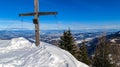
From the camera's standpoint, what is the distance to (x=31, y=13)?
15438 millimetres

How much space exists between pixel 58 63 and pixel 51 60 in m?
0.38

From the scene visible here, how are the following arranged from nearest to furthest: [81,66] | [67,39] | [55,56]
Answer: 1. [55,56]
2. [81,66]
3. [67,39]

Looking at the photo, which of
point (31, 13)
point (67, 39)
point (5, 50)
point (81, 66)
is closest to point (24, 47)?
point (5, 50)

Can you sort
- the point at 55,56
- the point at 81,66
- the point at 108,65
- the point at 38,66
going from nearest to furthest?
1. the point at 38,66
2. the point at 55,56
3. the point at 81,66
4. the point at 108,65

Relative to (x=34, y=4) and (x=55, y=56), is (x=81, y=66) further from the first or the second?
(x=34, y=4)

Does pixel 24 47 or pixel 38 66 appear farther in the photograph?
pixel 24 47

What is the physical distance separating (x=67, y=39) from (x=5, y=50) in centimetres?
2374

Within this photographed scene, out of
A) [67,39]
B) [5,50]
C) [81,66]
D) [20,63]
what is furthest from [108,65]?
[20,63]

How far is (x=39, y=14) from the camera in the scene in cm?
1530

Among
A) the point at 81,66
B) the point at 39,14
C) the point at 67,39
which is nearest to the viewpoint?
the point at 81,66

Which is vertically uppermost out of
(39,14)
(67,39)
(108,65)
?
(39,14)

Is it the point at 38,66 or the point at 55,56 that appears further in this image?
the point at 55,56

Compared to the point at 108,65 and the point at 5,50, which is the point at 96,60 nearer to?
the point at 108,65

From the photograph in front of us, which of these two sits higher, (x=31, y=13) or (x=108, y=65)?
(x=31, y=13)
